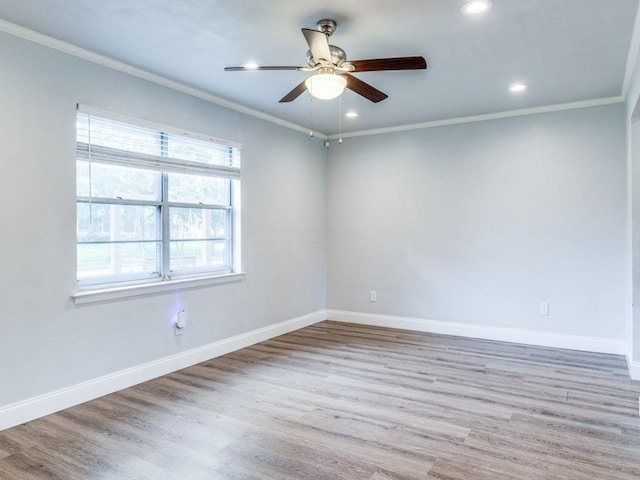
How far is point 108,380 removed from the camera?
3.31 m

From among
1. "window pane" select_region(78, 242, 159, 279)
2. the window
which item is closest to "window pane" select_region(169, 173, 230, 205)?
the window

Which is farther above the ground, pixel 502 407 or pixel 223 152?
pixel 223 152

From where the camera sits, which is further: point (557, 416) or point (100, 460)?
point (557, 416)

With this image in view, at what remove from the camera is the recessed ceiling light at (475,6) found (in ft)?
8.01

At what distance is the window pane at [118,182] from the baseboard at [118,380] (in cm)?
140

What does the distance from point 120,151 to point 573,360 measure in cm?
443

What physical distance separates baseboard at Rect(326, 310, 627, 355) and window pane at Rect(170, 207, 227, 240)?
7.41ft

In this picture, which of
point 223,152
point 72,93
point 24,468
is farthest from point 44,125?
point 24,468

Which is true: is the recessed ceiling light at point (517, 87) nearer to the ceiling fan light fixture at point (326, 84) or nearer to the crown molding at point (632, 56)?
the crown molding at point (632, 56)

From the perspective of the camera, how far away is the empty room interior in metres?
2.56

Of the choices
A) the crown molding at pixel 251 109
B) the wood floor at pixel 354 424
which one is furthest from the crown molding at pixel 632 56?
the wood floor at pixel 354 424

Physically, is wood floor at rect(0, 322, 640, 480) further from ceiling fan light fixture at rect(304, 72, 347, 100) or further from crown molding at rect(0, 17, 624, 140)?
crown molding at rect(0, 17, 624, 140)

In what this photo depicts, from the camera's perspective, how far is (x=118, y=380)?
3.38 m

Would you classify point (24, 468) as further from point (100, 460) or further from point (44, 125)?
point (44, 125)
